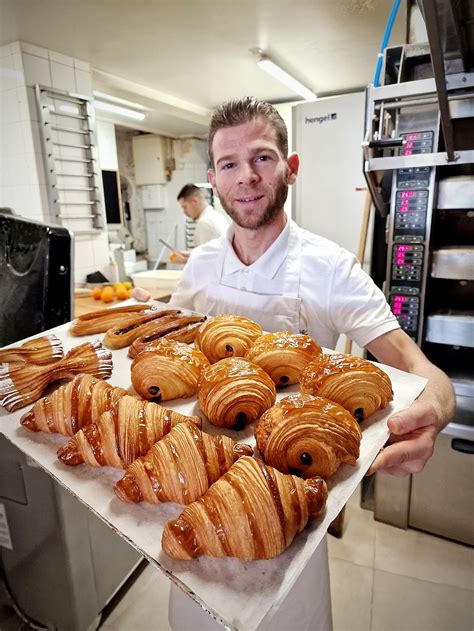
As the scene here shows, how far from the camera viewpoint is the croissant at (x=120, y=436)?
2.85ft

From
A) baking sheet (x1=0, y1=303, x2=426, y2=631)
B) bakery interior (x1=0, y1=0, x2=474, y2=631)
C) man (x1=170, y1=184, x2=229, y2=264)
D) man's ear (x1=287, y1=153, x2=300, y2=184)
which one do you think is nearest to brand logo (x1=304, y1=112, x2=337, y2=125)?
bakery interior (x1=0, y1=0, x2=474, y2=631)

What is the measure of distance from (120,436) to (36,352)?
59 cm

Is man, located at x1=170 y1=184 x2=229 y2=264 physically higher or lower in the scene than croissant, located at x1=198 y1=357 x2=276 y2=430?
higher

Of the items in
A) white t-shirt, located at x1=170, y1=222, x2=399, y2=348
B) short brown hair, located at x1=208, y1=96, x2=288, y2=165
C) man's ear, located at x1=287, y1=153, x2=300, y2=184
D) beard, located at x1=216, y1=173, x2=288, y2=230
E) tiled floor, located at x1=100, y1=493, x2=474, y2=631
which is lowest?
tiled floor, located at x1=100, y1=493, x2=474, y2=631

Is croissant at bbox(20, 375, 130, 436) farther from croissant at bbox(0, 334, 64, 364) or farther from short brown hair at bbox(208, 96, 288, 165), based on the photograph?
short brown hair at bbox(208, 96, 288, 165)

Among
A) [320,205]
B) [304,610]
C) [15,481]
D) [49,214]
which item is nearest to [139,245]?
[49,214]

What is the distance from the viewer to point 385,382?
1.01 m

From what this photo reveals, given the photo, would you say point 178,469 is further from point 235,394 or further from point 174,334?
point 174,334

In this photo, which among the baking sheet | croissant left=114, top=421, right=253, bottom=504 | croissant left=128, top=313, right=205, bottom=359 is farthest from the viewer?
croissant left=128, top=313, right=205, bottom=359

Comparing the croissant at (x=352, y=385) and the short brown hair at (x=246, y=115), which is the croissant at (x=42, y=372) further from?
the short brown hair at (x=246, y=115)

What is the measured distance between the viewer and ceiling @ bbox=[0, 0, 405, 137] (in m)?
3.10

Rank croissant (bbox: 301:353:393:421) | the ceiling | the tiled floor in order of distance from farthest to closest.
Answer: the ceiling, the tiled floor, croissant (bbox: 301:353:393:421)

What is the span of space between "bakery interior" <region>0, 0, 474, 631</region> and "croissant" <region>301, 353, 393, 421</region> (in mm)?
543

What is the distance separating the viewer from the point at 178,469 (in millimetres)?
768
